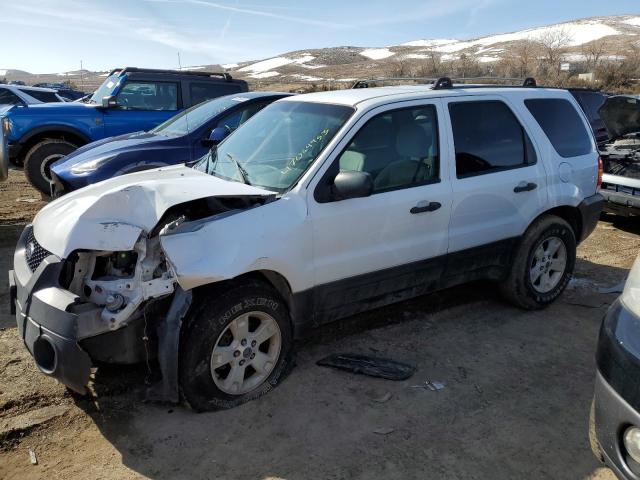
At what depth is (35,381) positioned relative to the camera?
11.7ft

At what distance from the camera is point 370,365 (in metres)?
3.81

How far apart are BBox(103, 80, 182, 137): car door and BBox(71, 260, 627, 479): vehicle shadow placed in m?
6.15

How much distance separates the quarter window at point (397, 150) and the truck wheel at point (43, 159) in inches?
262

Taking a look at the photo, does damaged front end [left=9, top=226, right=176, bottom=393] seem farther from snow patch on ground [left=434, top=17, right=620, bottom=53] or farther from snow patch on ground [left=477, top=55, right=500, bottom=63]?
snow patch on ground [left=434, top=17, right=620, bottom=53]

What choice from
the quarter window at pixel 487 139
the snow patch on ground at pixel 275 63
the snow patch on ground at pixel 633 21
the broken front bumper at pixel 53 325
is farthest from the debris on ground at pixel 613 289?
the snow patch on ground at pixel 633 21

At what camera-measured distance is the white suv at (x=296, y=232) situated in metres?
2.98

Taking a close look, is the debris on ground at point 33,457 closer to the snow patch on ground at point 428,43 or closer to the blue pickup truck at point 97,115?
the blue pickup truck at point 97,115

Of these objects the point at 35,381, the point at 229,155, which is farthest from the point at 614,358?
the point at 35,381

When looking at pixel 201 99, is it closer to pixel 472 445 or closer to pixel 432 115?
pixel 432 115

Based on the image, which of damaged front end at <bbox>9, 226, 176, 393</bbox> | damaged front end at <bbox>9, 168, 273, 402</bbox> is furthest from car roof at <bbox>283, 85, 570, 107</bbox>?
damaged front end at <bbox>9, 226, 176, 393</bbox>

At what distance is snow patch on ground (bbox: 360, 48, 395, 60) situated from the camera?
9625cm

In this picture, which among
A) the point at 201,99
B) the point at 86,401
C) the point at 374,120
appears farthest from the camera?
the point at 201,99

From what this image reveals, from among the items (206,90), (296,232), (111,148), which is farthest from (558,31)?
(296,232)

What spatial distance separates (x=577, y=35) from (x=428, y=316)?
9549cm
